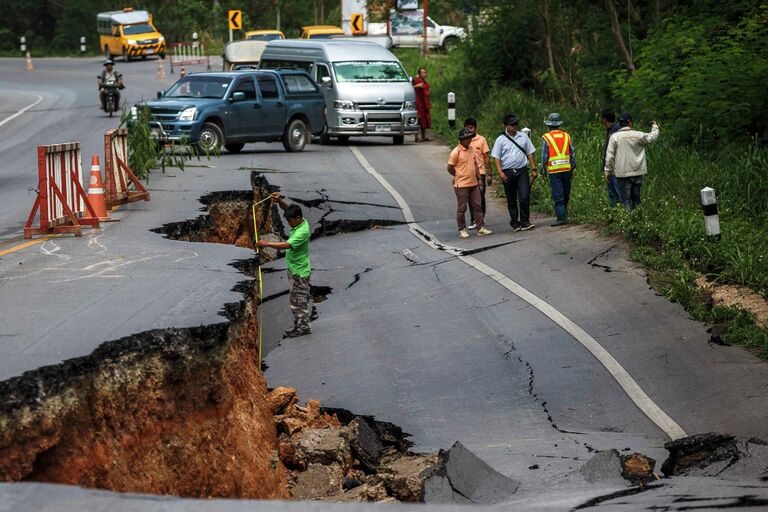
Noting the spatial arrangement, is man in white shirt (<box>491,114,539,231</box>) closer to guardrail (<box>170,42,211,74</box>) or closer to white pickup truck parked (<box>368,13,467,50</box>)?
white pickup truck parked (<box>368,13,467,50</box>)

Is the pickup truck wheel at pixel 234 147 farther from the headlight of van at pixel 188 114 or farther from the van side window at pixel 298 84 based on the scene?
the van side window at pixel 298 84

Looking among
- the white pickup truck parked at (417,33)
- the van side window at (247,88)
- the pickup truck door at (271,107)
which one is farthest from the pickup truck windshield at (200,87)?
the white pickup truck parked at (417,33)

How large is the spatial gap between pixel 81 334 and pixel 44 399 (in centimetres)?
157

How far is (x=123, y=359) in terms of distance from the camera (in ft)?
27.0

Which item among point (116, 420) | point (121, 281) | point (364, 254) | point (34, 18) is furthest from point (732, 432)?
point (34, 18)

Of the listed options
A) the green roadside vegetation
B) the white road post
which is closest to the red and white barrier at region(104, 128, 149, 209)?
the green roadside vegetation

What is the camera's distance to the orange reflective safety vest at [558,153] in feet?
53.2

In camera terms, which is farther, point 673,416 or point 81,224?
point 81,224

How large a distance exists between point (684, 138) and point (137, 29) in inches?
1760

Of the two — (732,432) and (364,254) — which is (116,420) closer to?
(732,432)

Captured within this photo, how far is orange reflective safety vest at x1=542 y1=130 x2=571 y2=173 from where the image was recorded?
1622 centimetres

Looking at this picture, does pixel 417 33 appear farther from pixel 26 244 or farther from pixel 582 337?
pixel 582 337

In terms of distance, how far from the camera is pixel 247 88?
2547 cm

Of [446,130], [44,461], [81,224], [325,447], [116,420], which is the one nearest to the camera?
[44,461]
